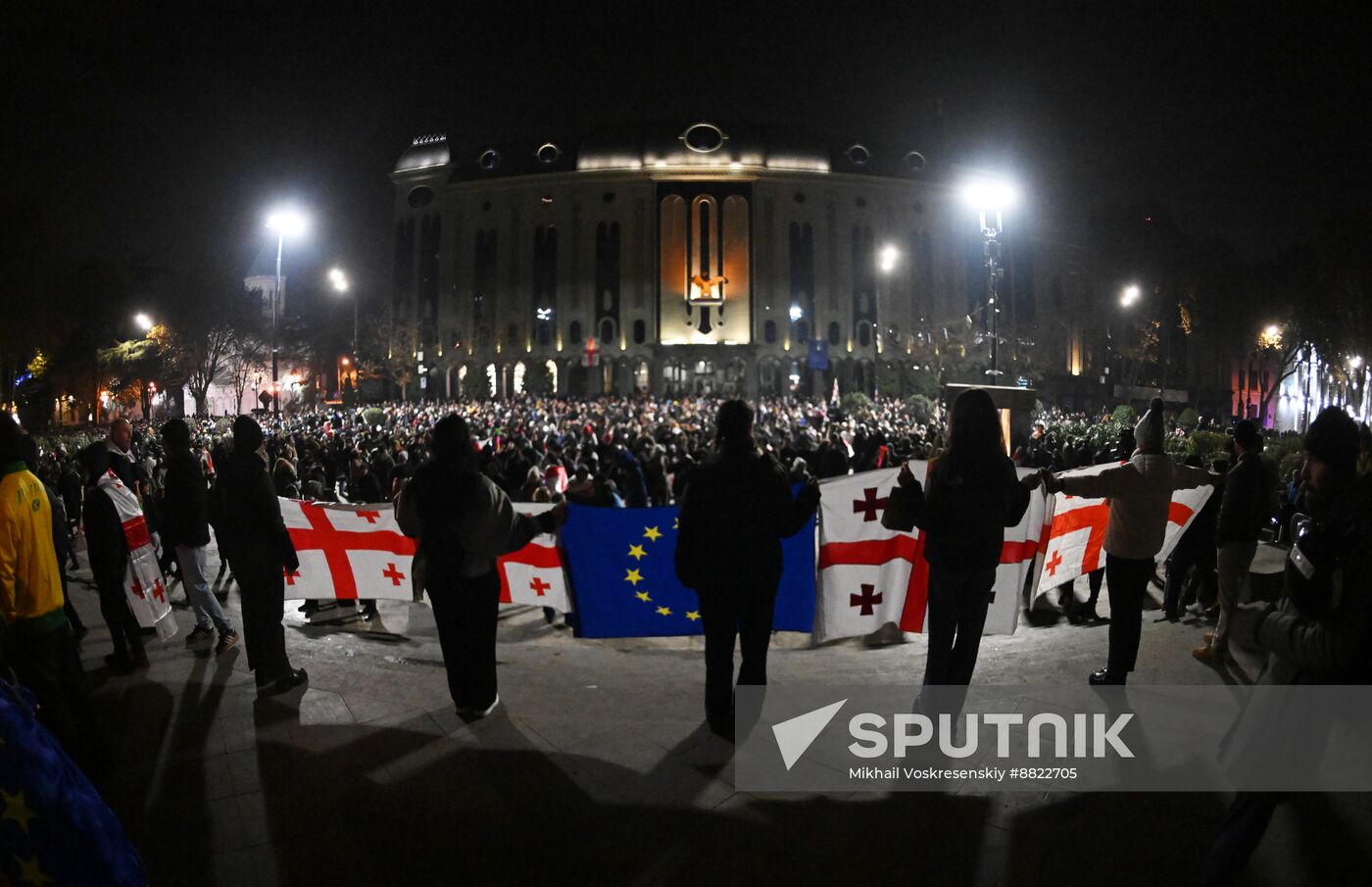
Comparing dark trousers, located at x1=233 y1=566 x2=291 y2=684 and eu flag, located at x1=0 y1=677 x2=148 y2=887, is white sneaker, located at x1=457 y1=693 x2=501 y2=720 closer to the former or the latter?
dark trousers, located at x1=233 y1=566 x2=291 y2=684

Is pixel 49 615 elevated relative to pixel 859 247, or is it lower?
lower

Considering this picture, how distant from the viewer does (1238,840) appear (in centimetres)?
278

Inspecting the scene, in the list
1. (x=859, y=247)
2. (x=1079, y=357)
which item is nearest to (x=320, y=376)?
(x=859, y=247)

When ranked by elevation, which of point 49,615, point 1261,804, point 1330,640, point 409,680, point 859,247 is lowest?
point 409,680

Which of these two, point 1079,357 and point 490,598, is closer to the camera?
point 490,598

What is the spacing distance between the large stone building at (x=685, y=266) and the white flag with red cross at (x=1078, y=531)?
7088 centimetres

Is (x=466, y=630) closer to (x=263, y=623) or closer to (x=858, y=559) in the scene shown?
(x=263, y=623)

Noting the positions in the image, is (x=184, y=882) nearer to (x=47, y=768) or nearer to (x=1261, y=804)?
(x=47, y=768)

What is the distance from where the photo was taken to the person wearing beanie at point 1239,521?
596cm

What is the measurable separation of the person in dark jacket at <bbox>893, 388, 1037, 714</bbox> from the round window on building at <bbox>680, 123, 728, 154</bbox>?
8024cm

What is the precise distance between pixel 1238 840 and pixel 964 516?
1712 millimetres

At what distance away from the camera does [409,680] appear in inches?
231

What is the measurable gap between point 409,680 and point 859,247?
81285 mm

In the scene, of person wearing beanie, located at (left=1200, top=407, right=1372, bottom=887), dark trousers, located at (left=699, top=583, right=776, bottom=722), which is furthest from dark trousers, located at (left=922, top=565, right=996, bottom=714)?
person wearing beanie, located at (left=1200, top=407, right=1372, bottom=887)
